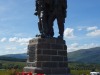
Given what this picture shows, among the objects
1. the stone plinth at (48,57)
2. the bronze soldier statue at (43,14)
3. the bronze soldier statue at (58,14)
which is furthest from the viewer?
the bronze soldier statue at (58,14)

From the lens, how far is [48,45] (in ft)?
70.4

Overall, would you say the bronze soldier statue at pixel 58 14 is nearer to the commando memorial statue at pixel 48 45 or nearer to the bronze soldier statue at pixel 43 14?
the commando memorial statue at pixel 48 45

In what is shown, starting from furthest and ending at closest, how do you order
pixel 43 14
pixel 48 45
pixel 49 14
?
pixel 49 14 < pixel 43 14 < pixel 48 45

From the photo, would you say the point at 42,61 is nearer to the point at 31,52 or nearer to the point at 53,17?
the point at 31,52

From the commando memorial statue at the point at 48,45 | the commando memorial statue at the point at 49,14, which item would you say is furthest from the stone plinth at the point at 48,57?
the commando memorial statue at the point at 49,14

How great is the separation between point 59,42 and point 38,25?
1912mm

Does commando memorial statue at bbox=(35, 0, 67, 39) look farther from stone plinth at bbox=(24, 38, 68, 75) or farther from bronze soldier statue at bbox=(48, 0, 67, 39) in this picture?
stone plinth at bbox=(24, 38, 68, 75)

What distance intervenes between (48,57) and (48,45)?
787 millimetres

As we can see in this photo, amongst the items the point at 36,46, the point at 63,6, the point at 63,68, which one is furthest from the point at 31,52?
the point at 63,6

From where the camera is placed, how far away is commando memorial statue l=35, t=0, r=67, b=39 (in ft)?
72.7

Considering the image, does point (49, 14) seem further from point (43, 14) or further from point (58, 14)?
point (58, 14)

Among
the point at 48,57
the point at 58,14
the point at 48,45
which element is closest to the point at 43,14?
the point at 58,14

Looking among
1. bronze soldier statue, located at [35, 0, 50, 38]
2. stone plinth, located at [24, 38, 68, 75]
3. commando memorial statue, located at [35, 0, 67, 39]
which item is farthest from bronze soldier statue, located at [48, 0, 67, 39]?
stone plinth, located at [24, 38, 68, 75]

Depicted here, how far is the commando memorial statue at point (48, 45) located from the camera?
21.2 metres
